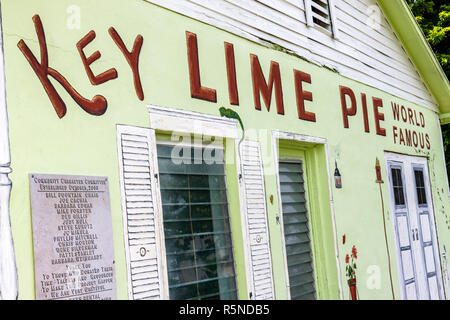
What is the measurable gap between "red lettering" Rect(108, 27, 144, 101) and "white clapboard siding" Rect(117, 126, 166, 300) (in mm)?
296

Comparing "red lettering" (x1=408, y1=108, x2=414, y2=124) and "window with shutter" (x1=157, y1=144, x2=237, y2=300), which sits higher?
"red lettering" (x1=408, y1=108, x2=414, y2=124)

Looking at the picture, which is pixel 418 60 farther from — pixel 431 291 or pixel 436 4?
pixel 436 4

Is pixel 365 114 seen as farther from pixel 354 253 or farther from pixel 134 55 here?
pixel 134 55

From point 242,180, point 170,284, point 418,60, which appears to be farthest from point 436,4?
point 170,284

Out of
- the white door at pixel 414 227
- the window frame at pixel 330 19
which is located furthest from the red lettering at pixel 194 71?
the white door at pixel 414 227

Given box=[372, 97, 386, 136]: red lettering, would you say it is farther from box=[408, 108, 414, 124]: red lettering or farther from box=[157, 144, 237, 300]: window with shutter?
box=[157, 144, 237, 300]: window with shutter

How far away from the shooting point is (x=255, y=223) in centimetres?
495

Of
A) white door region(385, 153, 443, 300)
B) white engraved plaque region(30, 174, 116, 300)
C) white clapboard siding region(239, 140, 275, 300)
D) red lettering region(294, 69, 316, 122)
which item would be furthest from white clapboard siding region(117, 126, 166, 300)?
white door region(385, 153, 443, 300)

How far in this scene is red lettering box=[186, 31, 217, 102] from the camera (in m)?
4.57

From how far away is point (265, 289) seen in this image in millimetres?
4914

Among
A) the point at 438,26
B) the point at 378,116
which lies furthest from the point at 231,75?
the point at 438,26

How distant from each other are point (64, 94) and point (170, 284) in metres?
1.62

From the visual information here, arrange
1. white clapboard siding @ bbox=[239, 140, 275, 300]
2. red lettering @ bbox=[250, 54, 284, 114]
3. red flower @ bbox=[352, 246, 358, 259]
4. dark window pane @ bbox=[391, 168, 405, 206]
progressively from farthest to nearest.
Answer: dark window pane @ bbox=[391, 168, 405, 206], red flower @ bbox=[352, 246, 358, 259], red lettering @ bbox=[250, 54, 284, 114], white clapboard siding @ bbox=[239, 140, 275, 300]

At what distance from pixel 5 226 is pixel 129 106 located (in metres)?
1.28
